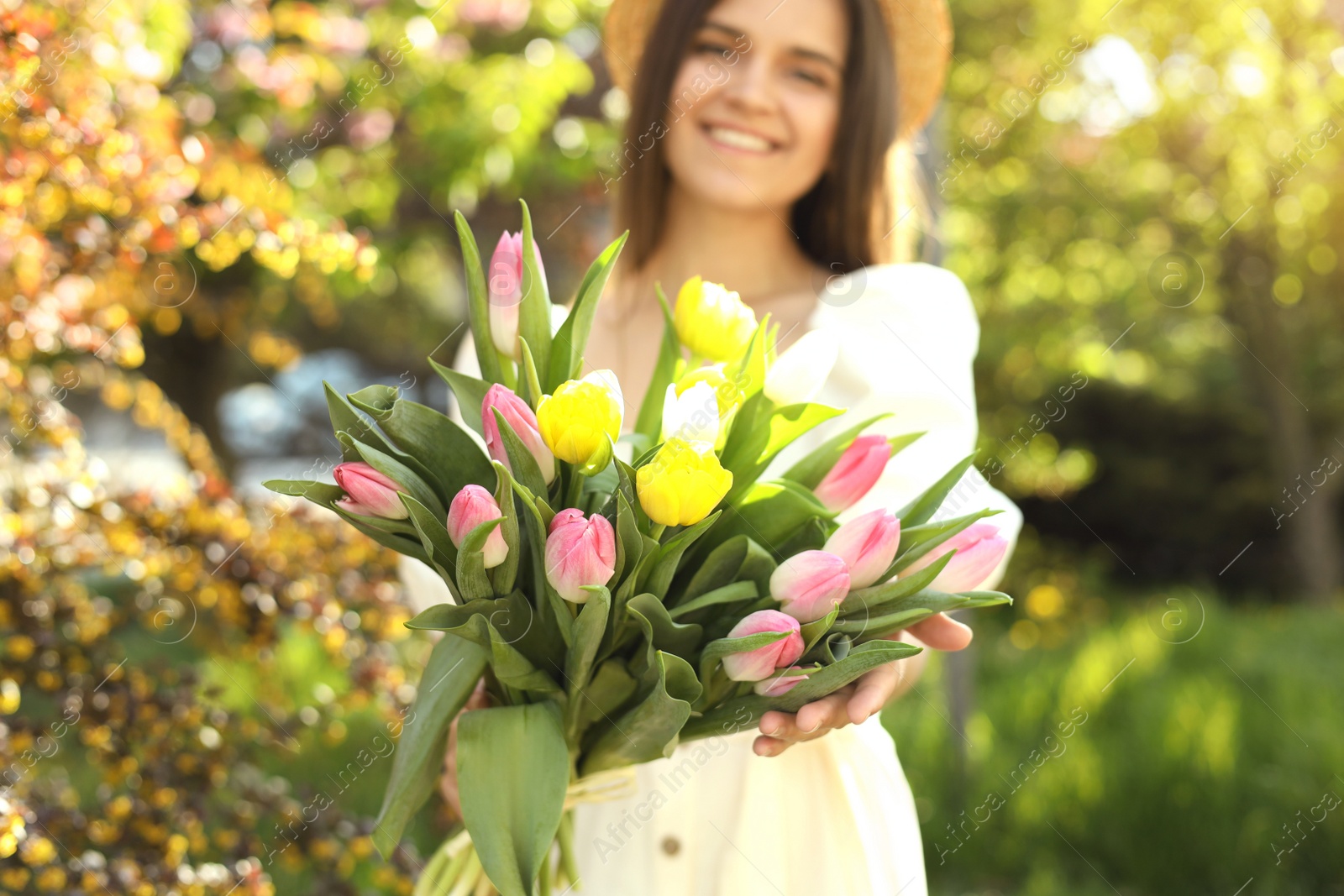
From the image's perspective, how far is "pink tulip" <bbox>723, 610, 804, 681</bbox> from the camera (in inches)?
33.8

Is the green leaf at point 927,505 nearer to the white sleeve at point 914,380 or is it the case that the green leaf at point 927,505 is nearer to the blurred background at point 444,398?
the white sleeve at point 914,380

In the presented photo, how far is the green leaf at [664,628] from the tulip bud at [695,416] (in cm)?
14

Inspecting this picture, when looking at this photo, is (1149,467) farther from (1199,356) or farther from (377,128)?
(377,128)

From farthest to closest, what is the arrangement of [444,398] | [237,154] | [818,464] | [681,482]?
[444,398] → [237,154] → [818,464] → [681,482]

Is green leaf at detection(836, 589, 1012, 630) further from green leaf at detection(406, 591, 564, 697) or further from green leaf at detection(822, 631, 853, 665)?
green leaf at detection(406, 591, 564, 697)

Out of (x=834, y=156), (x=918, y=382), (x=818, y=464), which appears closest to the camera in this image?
(x=818, y=464)

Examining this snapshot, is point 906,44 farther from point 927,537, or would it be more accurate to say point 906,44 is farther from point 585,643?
point 585,643

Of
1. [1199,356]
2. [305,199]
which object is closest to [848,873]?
[305,199]

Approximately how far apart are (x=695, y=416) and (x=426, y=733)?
1.23 feet

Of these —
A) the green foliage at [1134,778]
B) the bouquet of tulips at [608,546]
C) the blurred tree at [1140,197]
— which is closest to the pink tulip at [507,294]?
the bouquet of tulips at [608,546]

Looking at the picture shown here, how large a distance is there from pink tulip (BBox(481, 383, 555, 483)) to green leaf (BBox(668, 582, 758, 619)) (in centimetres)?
16

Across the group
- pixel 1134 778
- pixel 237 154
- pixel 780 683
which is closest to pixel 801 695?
pixel 780 683

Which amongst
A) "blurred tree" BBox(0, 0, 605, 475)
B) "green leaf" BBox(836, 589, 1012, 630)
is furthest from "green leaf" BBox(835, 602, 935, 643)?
"blurred tree" BBox(0, 0, 605, 475)

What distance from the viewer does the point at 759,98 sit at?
1.53 m
